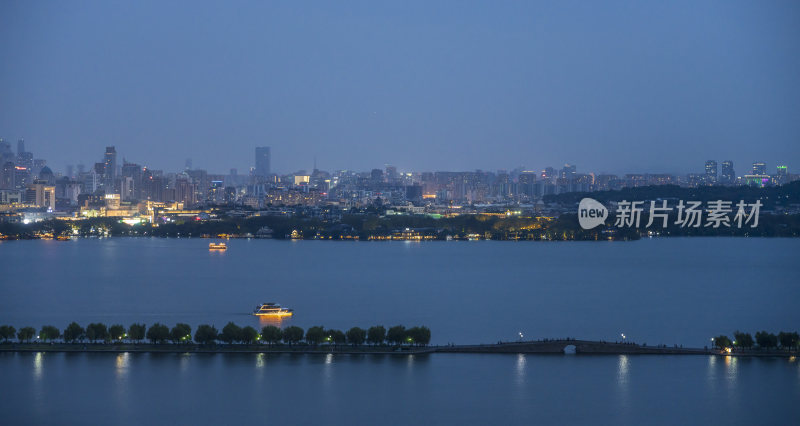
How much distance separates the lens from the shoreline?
7133 mm

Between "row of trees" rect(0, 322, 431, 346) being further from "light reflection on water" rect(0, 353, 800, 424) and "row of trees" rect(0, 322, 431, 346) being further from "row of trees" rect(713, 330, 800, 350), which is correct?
"row of trees" rect(713, 330, 800, 350)

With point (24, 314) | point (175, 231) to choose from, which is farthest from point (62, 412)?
point (175, 231)

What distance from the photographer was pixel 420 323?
8.73 metres

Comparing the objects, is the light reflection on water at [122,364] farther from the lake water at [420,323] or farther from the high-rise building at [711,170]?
the high-rise building at [711,170]

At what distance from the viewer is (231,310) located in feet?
31.2

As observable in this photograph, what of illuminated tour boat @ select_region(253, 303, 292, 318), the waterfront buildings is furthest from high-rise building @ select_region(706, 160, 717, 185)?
illuminated tour boat @ select_region(253, 303, 292, 318)

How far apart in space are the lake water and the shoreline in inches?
4.4

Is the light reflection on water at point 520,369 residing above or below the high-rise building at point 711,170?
below

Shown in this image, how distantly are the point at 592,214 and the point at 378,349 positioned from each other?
716 inches

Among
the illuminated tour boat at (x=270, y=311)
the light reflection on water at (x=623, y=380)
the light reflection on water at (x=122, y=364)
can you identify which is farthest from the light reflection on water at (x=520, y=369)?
the illuminated tour boat at (x=270, y=311)

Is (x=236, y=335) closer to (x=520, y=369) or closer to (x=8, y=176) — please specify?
(x=520, y=369)

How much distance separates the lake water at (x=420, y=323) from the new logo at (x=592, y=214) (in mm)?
6160

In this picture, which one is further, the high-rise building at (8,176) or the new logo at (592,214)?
the high-rise building at (8,176)

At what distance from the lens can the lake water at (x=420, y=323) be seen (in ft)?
19.4
